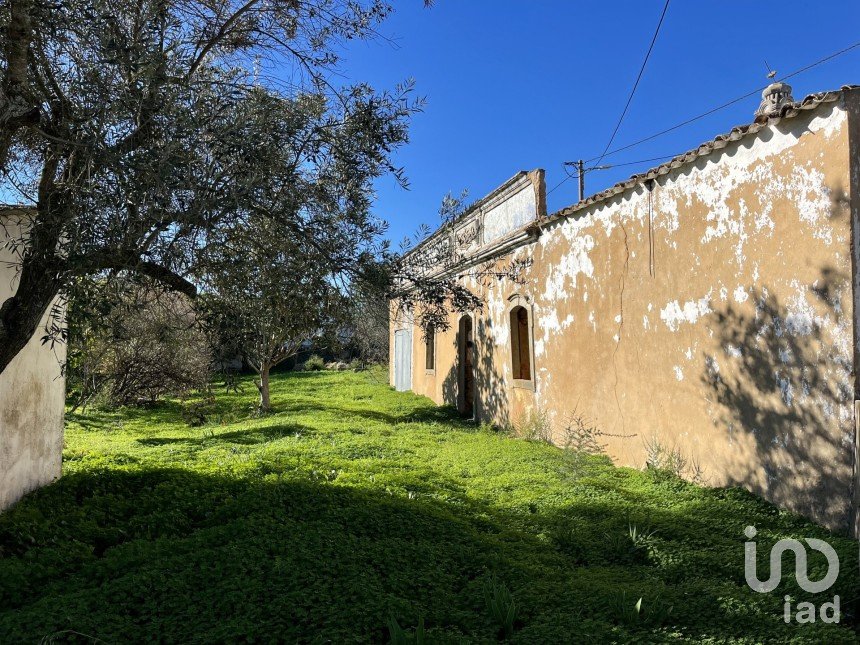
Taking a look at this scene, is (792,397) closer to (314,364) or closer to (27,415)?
(27,415)

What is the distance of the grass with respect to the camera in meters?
3.34

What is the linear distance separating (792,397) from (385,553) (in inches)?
158

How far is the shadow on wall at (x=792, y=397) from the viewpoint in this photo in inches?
194

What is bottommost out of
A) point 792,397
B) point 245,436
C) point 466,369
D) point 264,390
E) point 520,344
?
point 245,436

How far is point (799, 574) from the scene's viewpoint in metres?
4.13

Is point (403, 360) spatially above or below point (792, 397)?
above

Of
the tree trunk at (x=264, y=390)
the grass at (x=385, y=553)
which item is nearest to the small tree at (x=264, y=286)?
the grass at (x=385, y=553)

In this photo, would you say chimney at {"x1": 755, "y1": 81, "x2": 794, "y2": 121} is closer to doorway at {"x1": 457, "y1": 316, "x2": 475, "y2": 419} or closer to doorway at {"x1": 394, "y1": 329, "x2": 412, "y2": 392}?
doorway at {"x1": 457, "y1": 316, "x2": 475, "y2": 419}

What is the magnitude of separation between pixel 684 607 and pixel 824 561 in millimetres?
1555

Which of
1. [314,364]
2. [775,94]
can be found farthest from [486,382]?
[314,364]

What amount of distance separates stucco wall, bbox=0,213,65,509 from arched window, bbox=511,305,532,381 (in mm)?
7688

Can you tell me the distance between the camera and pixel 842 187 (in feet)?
16.3

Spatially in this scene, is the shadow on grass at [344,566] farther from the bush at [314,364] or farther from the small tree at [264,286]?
the bush at [314,364]

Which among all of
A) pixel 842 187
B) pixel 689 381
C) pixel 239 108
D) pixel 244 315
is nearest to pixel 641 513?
pixel 689 381
